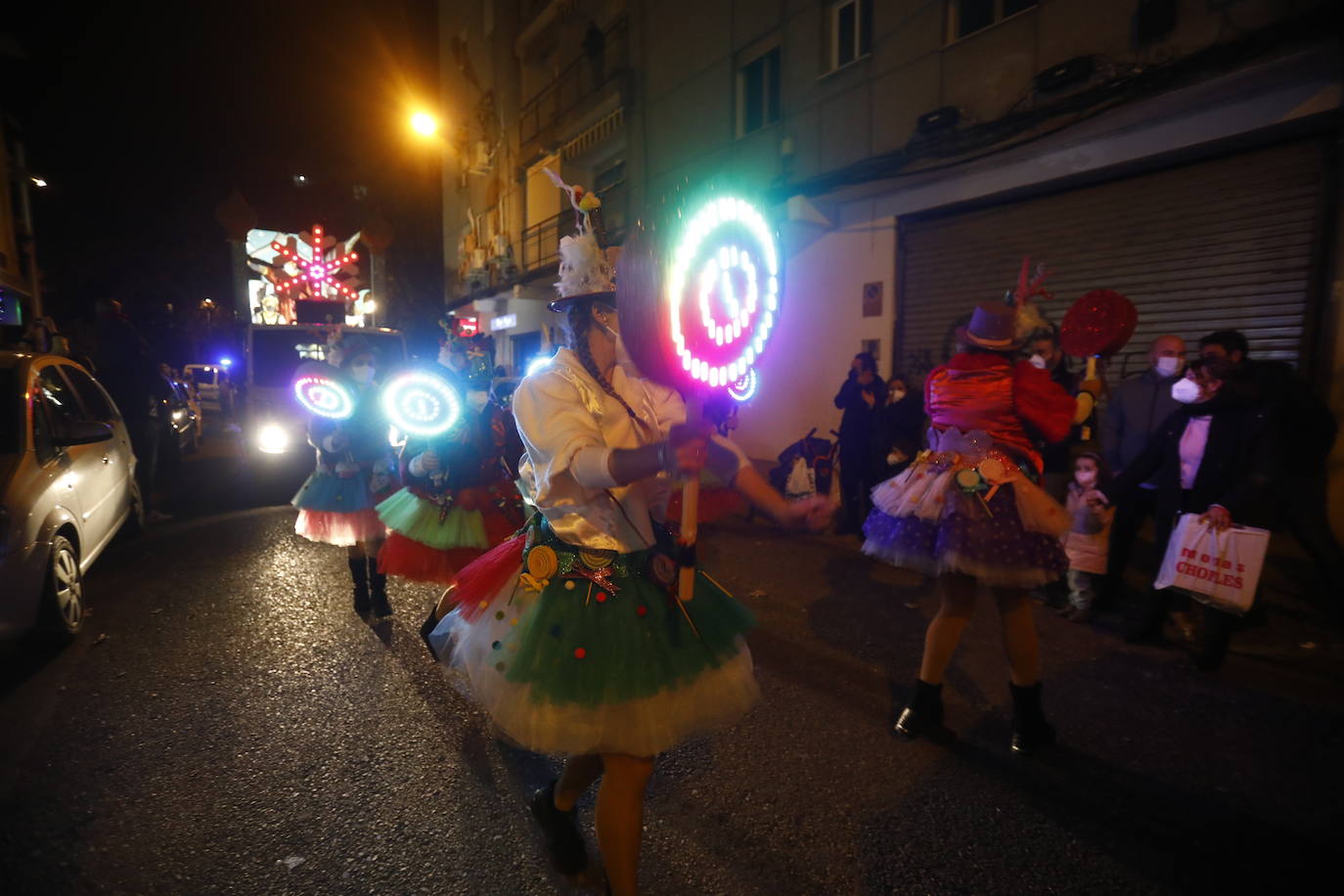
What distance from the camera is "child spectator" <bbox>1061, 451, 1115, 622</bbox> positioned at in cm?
468

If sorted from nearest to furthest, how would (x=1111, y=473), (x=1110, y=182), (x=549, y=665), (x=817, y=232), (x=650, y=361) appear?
(x=650, y=361)
(x=549, y=665)
(x=1111, y=473)
(x=1110, y=182)
(x=817, y=232)

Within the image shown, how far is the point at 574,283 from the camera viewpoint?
189 cm

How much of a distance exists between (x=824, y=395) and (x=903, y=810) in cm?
872

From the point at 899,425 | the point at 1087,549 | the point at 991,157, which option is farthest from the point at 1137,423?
the point at 991,157

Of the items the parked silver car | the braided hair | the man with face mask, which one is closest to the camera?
the braided hair

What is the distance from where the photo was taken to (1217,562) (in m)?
3.78

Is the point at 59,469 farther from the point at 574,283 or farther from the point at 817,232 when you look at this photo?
the point at 817,232

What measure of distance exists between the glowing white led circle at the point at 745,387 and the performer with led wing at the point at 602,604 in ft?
0.47

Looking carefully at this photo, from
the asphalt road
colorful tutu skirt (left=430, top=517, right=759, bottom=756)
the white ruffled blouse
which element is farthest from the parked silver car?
the white ruffled blouse

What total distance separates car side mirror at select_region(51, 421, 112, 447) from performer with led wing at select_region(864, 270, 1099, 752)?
4.95 meters

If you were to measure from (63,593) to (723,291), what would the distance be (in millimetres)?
4776

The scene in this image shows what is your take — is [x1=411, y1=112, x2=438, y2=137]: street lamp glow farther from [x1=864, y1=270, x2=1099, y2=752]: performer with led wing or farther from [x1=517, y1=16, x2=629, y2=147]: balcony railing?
[x1=864, y1=270, x2=1099, y2=752]: performer with led wing

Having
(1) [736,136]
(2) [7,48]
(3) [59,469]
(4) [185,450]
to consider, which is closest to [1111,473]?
(3) [59,469]

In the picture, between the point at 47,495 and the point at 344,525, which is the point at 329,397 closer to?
the point at 344,525
